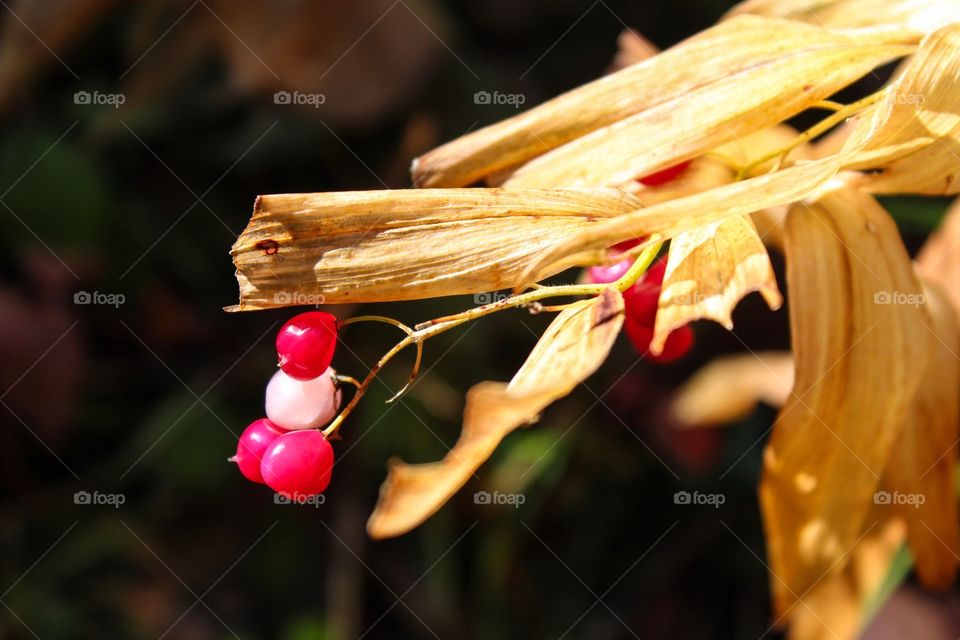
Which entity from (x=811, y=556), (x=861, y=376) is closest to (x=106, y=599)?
(x=811, y=556)

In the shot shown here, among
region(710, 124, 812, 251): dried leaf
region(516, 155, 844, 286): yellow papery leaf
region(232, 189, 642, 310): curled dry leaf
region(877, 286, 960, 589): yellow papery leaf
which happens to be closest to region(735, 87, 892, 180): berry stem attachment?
region(710, 124, 812, 251): dried leaf

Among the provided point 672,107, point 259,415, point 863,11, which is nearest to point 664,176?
point 672,107

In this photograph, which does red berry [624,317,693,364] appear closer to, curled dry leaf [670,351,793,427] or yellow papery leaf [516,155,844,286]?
yellow papery leaf [516,155,844,286]

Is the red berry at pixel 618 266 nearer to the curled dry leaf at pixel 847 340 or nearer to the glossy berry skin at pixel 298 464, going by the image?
the curled dry leaf at pixel 847 340

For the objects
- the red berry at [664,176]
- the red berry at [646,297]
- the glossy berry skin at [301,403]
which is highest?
the glossy berry skin at [301,403]

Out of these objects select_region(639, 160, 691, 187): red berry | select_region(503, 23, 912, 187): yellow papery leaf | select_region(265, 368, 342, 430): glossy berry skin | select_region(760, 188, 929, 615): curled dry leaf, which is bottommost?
select_region(760, 188, 929, 615): curled dry leaf

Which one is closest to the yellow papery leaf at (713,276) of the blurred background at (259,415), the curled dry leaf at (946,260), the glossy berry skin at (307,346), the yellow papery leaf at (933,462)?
the glossy berry skin at (307,346)

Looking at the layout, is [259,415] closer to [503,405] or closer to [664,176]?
[664,176]
